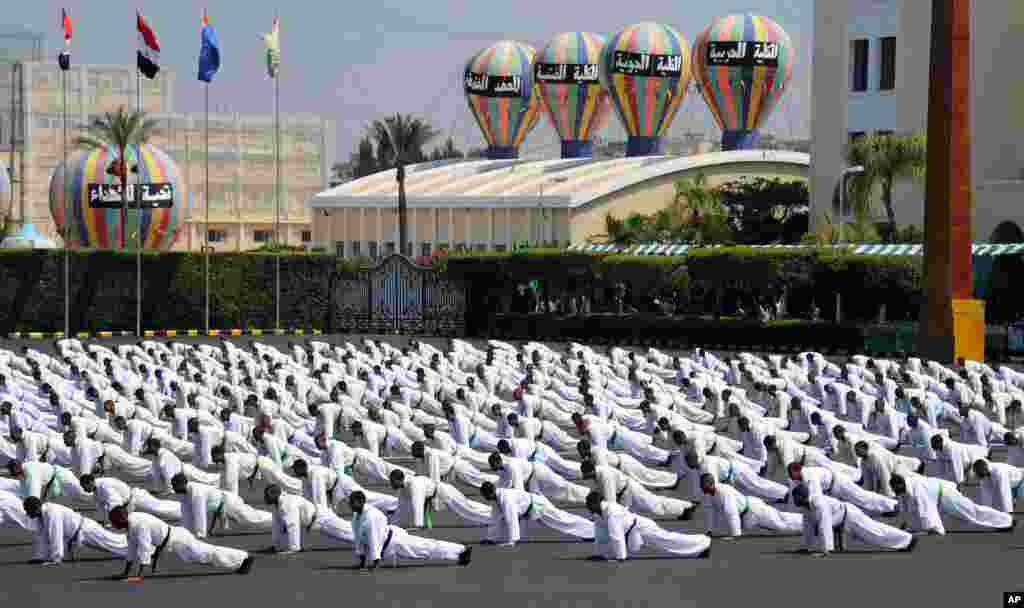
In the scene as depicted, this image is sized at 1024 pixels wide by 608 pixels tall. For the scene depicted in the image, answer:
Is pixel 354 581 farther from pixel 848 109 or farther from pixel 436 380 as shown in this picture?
pixel 848 109

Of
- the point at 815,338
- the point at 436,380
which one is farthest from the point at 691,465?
the point at 815,338

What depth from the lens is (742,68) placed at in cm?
9631

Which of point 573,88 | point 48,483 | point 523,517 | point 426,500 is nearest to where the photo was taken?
point 523,517

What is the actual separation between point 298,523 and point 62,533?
2.62 metres

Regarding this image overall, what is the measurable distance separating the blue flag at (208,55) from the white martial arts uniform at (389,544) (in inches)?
1724

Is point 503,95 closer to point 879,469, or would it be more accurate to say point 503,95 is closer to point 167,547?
point 879,469

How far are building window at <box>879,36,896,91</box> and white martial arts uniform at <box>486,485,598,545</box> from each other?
5004cm

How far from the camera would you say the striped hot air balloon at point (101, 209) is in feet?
282

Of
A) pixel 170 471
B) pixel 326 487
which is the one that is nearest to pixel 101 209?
pixel 170 471

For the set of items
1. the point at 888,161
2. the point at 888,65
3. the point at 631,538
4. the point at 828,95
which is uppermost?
the point at 888,65

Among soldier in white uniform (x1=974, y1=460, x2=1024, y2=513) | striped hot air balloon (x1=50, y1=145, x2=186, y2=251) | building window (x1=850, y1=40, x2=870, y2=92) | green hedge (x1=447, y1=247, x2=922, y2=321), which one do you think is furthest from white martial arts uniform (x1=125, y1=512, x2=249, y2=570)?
striped hot air balloon (x1=50, y1=145, x2=186, y2=251)

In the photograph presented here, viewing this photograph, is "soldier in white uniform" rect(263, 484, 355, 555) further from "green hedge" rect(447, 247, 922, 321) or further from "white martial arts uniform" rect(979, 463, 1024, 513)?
"green hedge" rect(447, 247, 922, 321)

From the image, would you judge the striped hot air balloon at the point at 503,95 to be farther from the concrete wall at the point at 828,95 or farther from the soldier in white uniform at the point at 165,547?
the soldier in white uniform at the point at 165,547

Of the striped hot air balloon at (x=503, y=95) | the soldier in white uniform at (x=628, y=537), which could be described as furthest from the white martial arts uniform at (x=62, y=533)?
the striped hot air balloon at (x=503, y=95)
